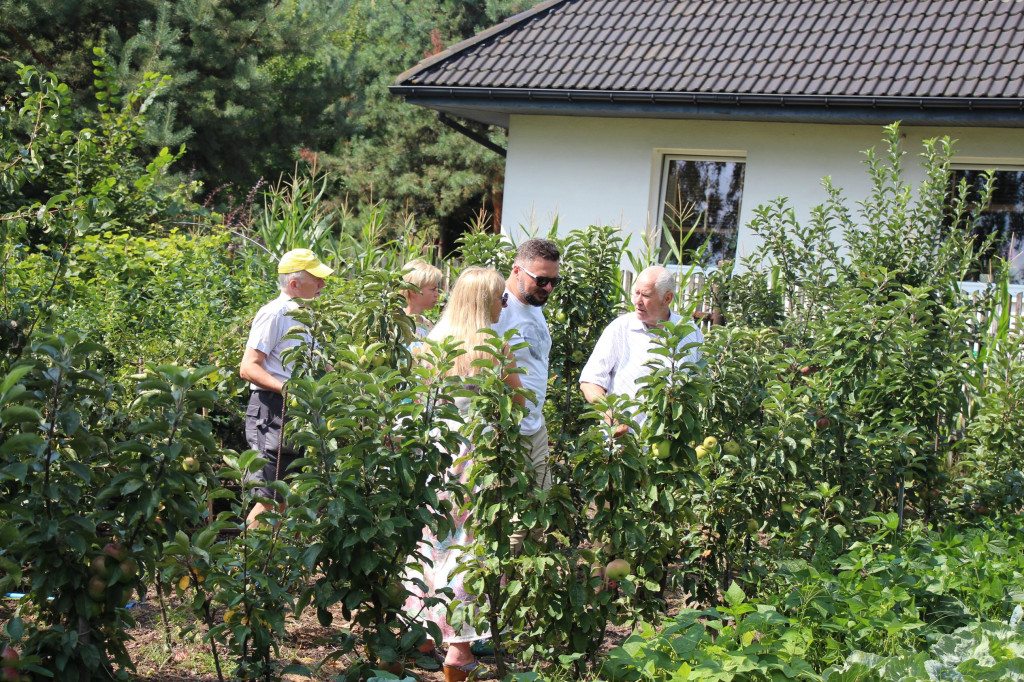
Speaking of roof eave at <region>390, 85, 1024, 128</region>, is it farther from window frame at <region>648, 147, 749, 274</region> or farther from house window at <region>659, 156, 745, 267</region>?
house window at <region>659, 156, 745, 267</region>

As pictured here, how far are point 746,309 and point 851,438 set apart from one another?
1.68m

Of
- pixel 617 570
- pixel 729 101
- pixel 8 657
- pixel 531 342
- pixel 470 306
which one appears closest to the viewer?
pixel 8 657

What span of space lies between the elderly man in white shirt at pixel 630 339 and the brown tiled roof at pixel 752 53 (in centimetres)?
540

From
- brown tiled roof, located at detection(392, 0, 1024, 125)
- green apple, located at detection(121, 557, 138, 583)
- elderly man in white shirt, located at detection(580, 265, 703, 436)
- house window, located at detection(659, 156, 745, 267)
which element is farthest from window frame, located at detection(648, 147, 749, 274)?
green apple, located at detection(121, 557, 138, 583)

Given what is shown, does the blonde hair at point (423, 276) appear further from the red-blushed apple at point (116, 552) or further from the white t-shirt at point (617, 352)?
the red-blushed apple at point (116, 552)

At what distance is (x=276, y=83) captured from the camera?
56.4 ft

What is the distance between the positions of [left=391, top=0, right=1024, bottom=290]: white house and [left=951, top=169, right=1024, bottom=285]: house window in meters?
0.02

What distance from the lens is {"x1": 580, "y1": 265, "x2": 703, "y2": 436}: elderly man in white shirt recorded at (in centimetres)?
438

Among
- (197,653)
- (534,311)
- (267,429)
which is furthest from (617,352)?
(197,653)

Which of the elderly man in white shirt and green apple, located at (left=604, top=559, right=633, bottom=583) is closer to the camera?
green apple, located at (left=604, top=559, right=633, bottom=583)

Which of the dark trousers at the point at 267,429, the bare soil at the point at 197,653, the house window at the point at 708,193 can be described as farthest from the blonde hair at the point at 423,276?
the house window at the point at 708,193

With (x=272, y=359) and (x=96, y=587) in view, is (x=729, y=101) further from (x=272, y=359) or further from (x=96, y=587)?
(x=96, y=587)

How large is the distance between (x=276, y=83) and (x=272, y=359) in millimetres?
14089

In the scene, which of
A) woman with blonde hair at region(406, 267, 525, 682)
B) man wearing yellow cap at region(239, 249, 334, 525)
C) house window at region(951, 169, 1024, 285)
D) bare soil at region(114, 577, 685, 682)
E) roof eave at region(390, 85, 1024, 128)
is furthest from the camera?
house window at region(951, 169, 1024, 285)
